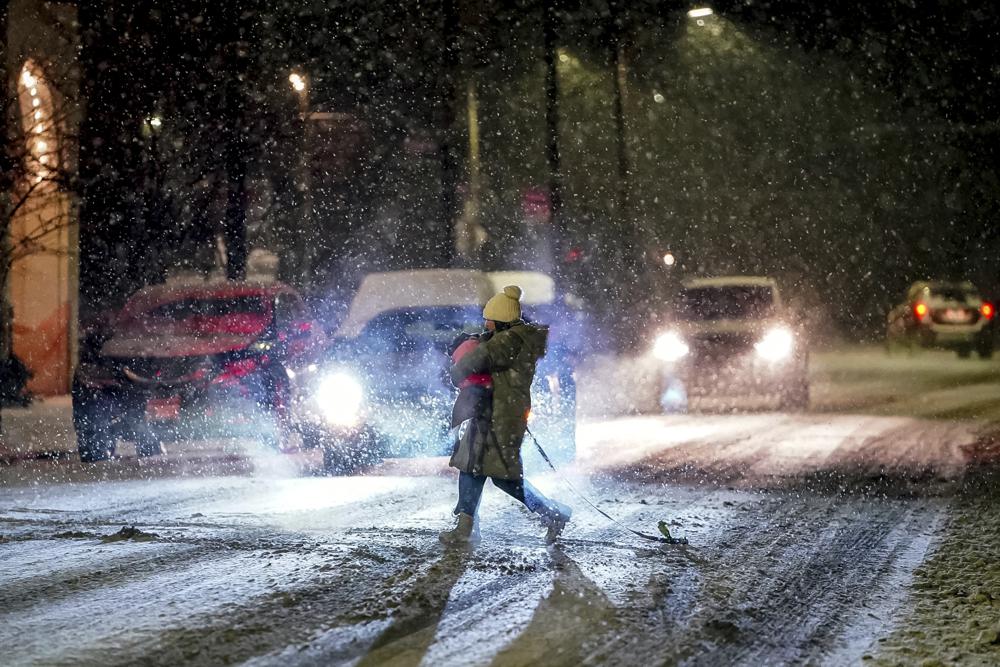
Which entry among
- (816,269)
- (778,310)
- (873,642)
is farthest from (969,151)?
(873,642)

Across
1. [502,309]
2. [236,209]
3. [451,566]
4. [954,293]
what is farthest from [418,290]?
[954,293]

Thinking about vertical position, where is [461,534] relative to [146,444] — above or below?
below

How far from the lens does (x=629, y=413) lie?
52.2 feet

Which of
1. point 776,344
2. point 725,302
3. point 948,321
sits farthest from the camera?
point 948,321

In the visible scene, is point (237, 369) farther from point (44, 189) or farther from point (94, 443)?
point (44, 189)

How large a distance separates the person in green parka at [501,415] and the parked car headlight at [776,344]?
10.1 m

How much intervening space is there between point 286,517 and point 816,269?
4230 centimetres

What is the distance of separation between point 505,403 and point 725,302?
1097 cm

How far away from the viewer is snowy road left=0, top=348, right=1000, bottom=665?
15.3 feet

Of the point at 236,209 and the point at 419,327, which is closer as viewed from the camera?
the point at 419,327

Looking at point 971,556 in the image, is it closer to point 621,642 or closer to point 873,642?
point 873,642

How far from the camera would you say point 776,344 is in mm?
16172

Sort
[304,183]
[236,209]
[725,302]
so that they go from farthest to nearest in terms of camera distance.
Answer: [304,183]
[236,209]
[725,302]

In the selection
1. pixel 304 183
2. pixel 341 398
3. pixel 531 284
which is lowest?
pixel 341 398
